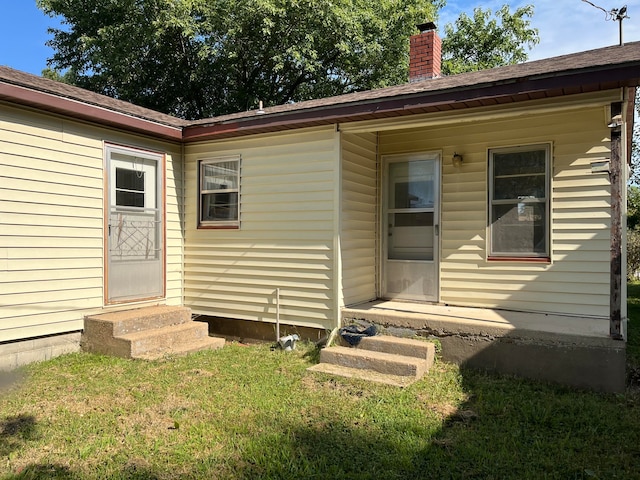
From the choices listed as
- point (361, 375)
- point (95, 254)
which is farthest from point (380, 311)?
point (95, 254)

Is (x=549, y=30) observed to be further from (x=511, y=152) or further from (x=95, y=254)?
(x=95, y=254)

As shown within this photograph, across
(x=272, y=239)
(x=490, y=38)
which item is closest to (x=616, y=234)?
(x=272, y=239)

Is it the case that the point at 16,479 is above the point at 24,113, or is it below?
below

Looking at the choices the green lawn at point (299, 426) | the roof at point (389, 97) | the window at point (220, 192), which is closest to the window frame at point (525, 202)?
the roof at point (389, 97)

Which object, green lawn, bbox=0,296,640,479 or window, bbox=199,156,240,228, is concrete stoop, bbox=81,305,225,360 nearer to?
green lawn, bbox=0,296,640,479

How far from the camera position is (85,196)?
582 centimetres

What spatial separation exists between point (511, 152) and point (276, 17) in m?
11.3

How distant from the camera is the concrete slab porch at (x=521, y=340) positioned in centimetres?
434

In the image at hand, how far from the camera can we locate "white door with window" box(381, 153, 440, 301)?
20.7 ft

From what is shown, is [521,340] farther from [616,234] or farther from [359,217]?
[359,217]

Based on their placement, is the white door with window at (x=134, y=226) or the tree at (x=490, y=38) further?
the tree at (x=490, y=38)

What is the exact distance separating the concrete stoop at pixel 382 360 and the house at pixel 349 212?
13.7 inches

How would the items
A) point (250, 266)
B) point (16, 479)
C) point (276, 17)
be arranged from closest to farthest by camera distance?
point (16, 479), point (250, 266), point (276, 17)

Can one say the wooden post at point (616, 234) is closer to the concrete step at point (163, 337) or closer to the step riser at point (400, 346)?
the step riser at point (400, 346)
